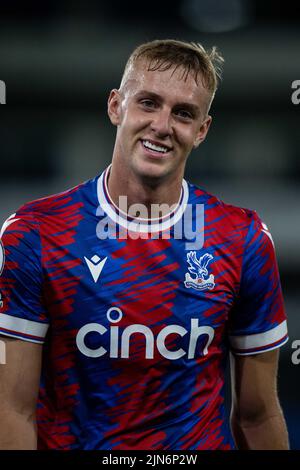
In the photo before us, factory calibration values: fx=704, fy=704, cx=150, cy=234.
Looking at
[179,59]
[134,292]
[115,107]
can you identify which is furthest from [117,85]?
[134,292]

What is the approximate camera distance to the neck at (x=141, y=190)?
231 cm

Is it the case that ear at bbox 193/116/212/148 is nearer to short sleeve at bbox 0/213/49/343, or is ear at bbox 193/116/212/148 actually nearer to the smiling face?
the smiling face

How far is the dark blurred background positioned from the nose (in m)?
3.40

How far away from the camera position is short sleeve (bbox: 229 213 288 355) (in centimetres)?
239

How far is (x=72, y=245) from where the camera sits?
7.50 ft

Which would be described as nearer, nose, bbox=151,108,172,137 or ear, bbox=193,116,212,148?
nose, bbox=151,108,172,137

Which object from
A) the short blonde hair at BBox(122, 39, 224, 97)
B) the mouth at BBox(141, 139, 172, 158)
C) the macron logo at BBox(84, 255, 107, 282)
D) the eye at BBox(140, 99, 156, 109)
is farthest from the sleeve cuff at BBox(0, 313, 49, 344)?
the short blonde hair at BBox(122, 39, 224, 97)

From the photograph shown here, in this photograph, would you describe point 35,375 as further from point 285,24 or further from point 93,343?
point 285,24

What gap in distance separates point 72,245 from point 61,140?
3559mm

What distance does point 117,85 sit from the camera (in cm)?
584

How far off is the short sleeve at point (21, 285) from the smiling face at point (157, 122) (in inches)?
15.9

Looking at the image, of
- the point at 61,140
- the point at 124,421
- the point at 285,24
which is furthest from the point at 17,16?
the point at 124,421

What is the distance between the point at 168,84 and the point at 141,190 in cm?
35

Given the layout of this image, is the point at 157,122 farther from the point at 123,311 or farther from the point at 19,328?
the point at 19,328
